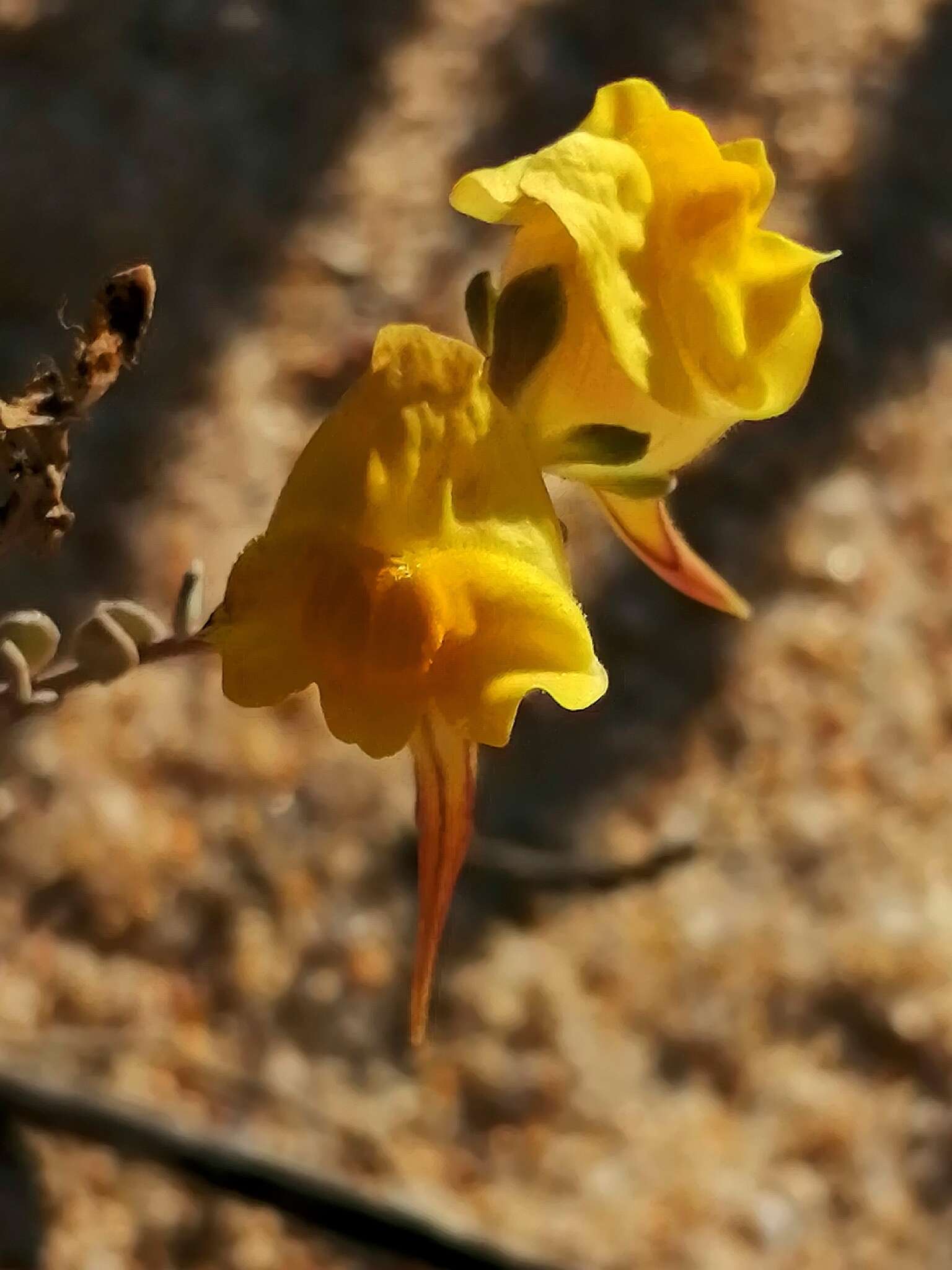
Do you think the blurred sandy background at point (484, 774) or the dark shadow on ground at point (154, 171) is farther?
the dark shadow on ground at point (154, 171)

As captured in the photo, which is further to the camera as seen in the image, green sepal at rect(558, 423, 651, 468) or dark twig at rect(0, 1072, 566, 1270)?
dark twig at rect(0, 1072, 566, 1270)

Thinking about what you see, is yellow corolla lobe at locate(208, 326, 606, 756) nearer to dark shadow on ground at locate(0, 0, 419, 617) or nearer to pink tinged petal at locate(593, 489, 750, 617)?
pink tinged petal at locate(593, 489, 750, 617)

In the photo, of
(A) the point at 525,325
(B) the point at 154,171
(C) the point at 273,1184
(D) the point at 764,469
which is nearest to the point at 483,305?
(A) the point at 525,325

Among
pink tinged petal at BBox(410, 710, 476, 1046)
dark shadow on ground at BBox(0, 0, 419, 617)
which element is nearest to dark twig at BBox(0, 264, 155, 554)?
pink tinged petal at BBox(410, 710, 476, 1046)

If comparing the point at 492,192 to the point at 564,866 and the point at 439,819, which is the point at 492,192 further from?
the point at 564,866

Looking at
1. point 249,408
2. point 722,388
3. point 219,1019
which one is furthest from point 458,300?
point 722,388

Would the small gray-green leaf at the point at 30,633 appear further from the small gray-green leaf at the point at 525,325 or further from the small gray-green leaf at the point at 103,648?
the small gray-green leaf at the point at 525,325

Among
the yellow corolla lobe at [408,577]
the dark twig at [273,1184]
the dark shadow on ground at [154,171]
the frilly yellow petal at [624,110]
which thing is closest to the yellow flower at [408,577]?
the yellow corolla lobe at [408,577]
